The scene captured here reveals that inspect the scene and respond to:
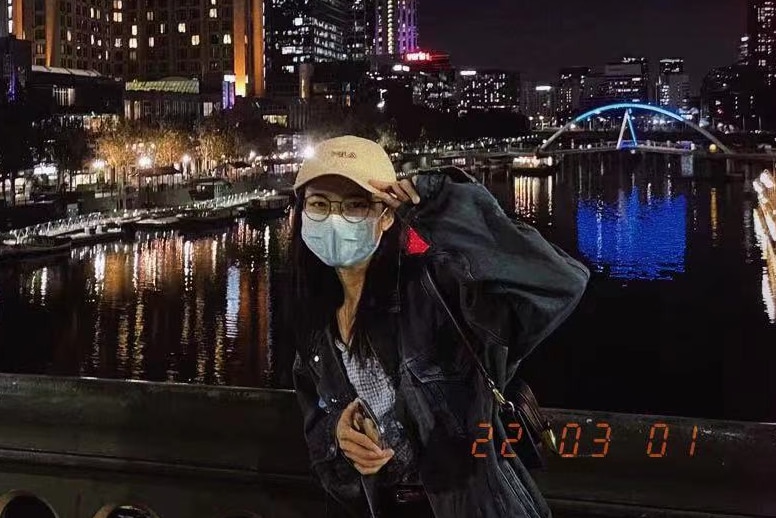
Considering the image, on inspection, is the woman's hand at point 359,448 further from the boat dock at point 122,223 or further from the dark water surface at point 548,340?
the boat dock at point 122,223

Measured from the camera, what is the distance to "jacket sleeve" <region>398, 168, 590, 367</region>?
1.89 metres

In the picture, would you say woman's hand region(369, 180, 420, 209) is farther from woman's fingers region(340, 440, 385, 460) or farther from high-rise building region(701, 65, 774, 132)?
high-rise building region(701, 65, 774, 132)

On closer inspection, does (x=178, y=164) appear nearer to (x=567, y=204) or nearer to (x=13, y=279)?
(x=567, y=204)

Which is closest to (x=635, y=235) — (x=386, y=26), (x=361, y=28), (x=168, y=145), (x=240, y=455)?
(x=168, y=145)

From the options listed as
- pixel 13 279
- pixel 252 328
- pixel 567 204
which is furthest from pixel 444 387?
pixel 567 204

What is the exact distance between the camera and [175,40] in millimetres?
109000

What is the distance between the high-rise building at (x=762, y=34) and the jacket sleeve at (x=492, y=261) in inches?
7305

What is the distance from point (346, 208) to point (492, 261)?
1.20 ft

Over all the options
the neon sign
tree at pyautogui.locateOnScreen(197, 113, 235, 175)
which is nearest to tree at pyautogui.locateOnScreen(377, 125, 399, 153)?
tree at pyautogui.locateOnScreen(197, 113, 235, 175)

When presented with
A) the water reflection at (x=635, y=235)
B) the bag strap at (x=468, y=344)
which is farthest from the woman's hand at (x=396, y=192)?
the water reflection at (x=635, y=235)

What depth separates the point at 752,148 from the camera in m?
107

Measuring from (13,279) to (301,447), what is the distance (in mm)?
31847

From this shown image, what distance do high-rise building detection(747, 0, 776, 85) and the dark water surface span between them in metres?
150

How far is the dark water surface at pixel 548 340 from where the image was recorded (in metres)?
21.8
